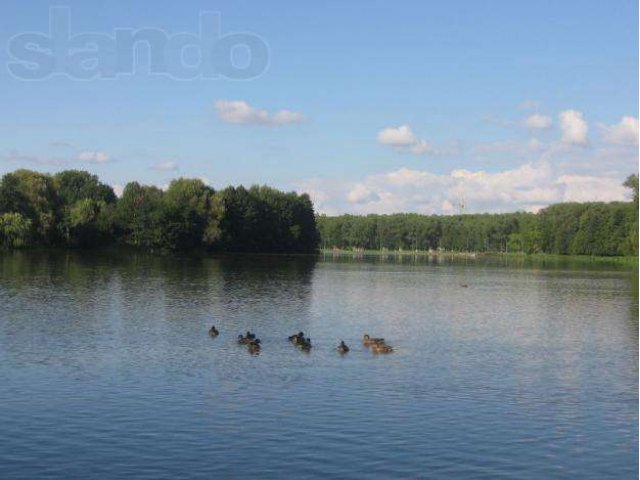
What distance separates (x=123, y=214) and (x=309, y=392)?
132 metres

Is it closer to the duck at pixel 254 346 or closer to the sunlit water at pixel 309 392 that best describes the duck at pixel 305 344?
the sunlit water at pixel 309 392

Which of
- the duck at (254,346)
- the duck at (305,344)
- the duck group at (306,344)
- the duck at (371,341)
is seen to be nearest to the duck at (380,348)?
the duck group at (306,344)

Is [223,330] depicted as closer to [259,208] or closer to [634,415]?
[634,415]

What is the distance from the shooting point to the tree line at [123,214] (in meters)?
141

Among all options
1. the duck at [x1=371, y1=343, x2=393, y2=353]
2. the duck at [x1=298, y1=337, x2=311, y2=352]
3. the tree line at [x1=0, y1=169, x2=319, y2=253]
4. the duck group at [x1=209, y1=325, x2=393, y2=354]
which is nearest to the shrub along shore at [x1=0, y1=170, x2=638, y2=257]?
the tree line at [x1=0, y1=169, x2=319, y2=253]

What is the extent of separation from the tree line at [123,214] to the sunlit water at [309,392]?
84752 millimetres

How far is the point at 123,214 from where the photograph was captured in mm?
156125

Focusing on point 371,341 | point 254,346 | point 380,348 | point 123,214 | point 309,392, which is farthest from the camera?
point 123,214

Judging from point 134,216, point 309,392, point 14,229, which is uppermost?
point 134,216

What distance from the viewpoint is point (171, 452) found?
22016 mm

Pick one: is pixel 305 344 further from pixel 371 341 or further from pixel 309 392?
pixel 309 392

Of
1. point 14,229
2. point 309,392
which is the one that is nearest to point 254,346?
point 309,392

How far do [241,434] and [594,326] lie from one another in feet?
121

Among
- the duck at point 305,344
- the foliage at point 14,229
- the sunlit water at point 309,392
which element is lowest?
the sunlit water at point 309,392
